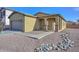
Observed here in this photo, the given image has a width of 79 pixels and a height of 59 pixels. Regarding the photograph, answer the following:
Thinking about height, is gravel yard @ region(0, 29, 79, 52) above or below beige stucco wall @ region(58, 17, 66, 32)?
below

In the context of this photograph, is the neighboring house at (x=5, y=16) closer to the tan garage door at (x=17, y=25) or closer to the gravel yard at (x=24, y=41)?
the tan garage door at (x=17, y=25)

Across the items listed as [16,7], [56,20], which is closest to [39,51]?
[56,20]

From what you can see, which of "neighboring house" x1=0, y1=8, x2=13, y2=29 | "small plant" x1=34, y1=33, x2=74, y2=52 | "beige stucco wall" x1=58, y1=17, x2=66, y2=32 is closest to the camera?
"small plant" x1=34, y1=33, x2=74, y2=52

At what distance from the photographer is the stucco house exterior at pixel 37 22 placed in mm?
5926

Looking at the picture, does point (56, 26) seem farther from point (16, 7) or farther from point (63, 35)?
point (16, 7)

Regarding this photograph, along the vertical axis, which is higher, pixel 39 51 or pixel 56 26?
pixel 56 26

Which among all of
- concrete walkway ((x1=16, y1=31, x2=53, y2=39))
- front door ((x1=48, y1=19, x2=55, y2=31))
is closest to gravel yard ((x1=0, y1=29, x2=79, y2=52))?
concrete walkway ((x1=16, y1=31, x2=53, y2=39))

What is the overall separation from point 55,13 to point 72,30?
828 mm

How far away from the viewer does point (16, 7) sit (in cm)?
588

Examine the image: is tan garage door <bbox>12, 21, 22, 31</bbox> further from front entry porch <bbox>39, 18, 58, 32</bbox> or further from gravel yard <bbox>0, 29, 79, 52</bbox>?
front entry porch <bbox>39, 18, 58, 32</bbox>

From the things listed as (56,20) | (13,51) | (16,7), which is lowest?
(13,51)

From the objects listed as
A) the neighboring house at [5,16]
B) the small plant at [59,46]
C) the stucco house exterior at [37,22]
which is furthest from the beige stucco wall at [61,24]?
the neighboring house at [5,16]

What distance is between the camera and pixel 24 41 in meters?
5.99

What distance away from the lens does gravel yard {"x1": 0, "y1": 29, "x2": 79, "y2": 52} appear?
19.2ft
